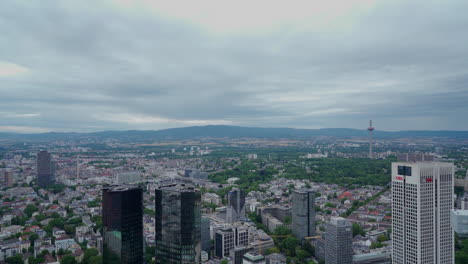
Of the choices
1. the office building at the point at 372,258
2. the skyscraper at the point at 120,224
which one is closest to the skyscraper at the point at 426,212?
the office building at the point at 372,258

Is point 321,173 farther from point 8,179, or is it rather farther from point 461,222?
point 461,222

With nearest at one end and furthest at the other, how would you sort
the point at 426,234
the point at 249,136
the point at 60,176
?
the point at 426,234, the point at 60,176, the point at 249,136

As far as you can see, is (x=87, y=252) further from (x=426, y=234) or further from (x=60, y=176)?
(x=60, y=176)

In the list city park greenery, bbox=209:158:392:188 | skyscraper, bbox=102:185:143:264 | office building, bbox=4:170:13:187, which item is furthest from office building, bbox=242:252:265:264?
office building, bbox=4:170:13:187

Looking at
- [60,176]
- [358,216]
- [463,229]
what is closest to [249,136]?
[60,176]

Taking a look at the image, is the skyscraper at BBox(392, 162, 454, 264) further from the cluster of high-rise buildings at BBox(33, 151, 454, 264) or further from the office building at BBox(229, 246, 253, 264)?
the office building at BBox(229, 246, 253, 264)

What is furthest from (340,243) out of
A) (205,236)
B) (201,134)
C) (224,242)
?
(201,134)
